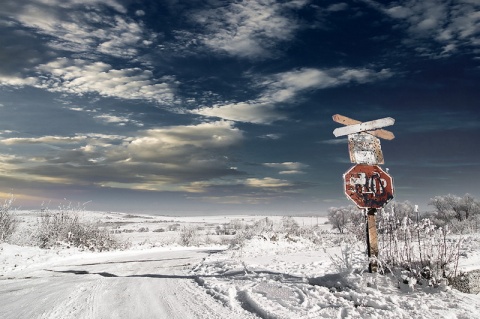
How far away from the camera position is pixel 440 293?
5.50 m

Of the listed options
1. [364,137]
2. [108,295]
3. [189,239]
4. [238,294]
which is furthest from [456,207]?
[108,295]

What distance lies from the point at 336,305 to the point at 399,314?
103 centimetres

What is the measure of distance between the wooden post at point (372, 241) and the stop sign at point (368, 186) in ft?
0.73

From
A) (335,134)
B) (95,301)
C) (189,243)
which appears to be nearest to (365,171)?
(335,134)

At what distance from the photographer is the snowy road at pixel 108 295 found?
6238 mm

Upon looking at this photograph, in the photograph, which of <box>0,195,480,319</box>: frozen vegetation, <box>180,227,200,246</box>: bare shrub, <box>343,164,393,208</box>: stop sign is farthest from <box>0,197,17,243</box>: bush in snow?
<box>343,164,393,208</box>: stop sign

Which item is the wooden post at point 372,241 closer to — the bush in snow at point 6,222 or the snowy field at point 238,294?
the snowy field at point 238,294

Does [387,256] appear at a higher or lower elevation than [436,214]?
lower

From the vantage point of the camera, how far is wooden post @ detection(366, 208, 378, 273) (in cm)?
636

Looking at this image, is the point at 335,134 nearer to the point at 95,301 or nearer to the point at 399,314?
the point at 399,314

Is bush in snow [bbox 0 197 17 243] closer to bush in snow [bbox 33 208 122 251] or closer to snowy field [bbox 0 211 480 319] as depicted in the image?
bush in snow [bbox 33 208 122 251]

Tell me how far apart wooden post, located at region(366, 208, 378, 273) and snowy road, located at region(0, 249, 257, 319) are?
2600 millimetres

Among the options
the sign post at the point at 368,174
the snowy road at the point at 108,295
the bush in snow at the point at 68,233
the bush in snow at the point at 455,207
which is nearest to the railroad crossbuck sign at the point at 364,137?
the sign post at the point at 368,174

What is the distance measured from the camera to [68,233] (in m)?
19.9
